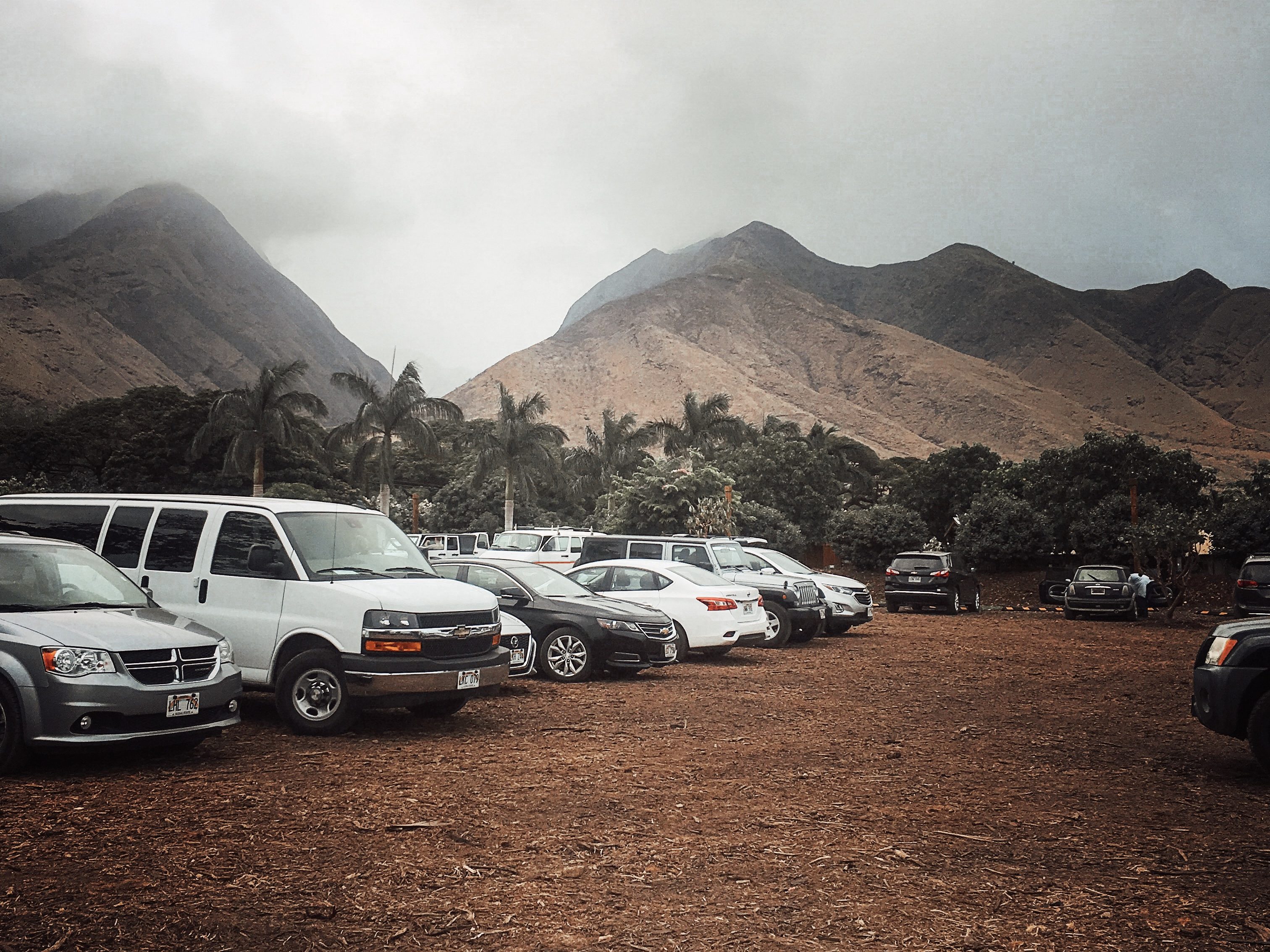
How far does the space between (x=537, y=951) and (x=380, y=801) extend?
262 centimetres

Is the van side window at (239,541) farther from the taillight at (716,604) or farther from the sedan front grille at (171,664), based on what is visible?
the taillight at (716,604)

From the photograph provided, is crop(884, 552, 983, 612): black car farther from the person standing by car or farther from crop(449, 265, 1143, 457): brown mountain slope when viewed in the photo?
crop(449, 265, 1143, 457): brown mountain slope

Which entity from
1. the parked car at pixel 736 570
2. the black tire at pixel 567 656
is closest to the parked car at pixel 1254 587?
the parked car at pixel 736 570

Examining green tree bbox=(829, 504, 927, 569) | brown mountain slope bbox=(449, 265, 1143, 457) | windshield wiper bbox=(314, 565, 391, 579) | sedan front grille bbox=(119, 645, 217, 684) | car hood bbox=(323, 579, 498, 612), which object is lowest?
sedan front grille bbox=(119, 645, 217, 684)

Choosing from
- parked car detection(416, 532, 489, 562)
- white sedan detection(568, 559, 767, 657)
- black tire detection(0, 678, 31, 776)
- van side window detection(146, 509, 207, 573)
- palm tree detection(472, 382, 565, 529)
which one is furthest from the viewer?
palm tree detection(472, 382, 565, 529)

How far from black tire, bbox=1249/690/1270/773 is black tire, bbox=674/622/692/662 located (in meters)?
7.10

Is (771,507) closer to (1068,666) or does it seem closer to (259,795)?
(1068,666)

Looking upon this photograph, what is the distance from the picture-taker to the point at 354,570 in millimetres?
9227

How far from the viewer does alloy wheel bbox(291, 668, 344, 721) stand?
28.1 ft

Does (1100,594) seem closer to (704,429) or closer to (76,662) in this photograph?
(76,662)

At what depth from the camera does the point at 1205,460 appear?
432 feet

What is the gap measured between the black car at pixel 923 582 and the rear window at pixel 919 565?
1 centimetres

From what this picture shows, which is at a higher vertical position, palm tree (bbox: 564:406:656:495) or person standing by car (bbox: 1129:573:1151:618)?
palm tree (bbox: 564:406:656:495)

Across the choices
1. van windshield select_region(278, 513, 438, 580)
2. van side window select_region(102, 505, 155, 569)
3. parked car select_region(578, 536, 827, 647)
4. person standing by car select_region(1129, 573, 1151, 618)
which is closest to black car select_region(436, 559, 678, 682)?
van windshield select_region(278, 513, 438, 580)
